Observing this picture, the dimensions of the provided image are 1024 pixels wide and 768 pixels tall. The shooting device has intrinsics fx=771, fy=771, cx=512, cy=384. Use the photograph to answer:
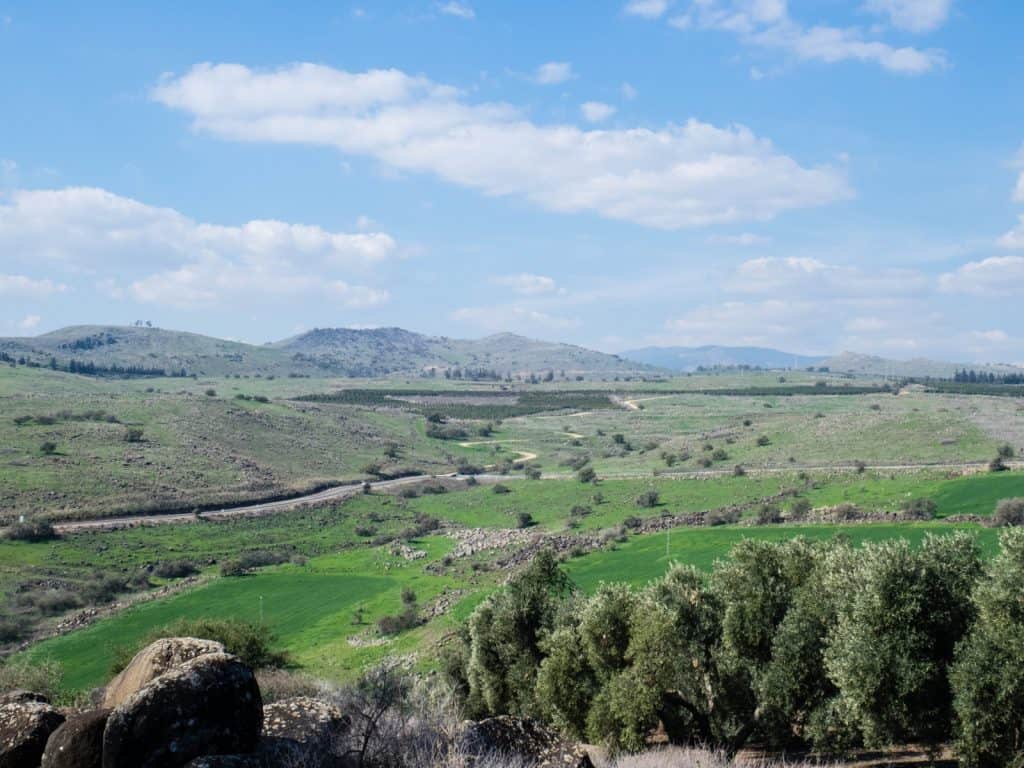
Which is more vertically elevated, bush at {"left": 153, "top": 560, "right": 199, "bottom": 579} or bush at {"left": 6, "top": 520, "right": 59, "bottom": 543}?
bush at {"left": 6, "top": 520, "right": 59, "bottom": 543}

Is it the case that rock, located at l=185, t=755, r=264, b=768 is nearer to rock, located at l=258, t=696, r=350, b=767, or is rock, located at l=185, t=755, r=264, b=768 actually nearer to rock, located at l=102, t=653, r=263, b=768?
rock, located at l=258, t=696, r=350, b=767

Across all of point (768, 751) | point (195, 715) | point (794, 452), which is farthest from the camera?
point (794, 452)

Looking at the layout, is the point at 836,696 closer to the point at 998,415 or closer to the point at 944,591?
the point at 944,591

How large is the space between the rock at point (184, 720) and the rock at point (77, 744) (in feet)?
2.28

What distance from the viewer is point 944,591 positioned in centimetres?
2720

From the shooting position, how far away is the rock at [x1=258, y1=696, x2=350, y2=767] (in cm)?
1444

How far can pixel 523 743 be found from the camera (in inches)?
667

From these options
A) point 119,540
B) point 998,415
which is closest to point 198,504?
point 119,540

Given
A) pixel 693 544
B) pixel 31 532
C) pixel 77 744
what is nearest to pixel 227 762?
pixel 77 744

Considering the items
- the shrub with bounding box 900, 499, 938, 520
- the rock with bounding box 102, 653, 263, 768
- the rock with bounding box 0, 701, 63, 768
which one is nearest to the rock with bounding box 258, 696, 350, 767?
the rock with bounding box 102, 653, 263, 768

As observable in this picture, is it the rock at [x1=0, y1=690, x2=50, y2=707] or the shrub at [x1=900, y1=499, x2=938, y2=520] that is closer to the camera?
the rock at [x1=0, y1=690, x2=50, y2=707]

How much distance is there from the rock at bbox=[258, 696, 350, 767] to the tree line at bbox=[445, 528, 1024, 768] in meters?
16.7

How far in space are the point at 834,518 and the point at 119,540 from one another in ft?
273

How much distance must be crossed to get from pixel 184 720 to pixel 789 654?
23113mm
